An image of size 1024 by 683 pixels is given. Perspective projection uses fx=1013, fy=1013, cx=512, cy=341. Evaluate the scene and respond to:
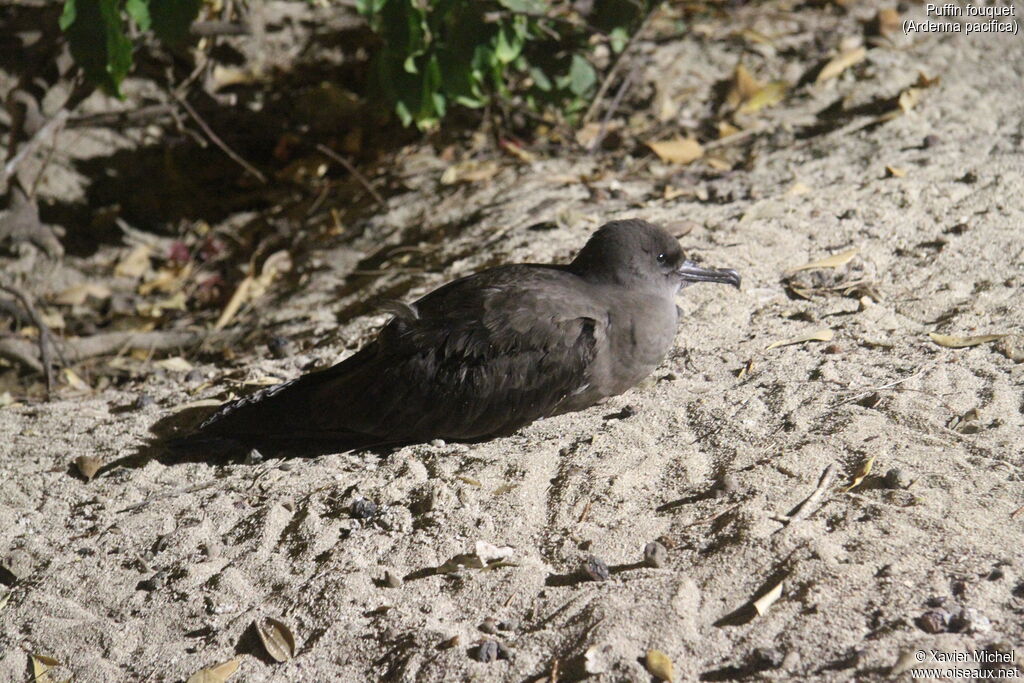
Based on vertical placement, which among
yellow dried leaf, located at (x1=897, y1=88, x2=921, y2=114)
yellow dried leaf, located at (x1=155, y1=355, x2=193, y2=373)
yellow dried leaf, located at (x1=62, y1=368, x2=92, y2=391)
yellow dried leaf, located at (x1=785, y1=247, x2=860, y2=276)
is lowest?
yellow dried leaf, located at (x1=62, y1=368, x2=92, y2=391)

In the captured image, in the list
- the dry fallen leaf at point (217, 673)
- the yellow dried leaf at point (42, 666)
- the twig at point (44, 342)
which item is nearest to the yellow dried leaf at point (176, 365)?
the twig at point (44, 342)

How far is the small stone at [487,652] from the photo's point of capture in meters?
2.77

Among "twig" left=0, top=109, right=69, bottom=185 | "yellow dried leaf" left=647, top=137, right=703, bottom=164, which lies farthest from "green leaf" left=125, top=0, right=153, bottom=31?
"yellow dried leaf" left=647, top=137, right=703, bottom=164

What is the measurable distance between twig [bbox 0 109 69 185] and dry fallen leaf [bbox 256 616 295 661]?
3.45 metres

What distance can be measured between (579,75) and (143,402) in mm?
2892

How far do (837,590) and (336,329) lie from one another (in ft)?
9.06

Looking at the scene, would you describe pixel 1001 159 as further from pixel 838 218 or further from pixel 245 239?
pixel 245 239

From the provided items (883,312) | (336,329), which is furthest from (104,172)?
(883,312)

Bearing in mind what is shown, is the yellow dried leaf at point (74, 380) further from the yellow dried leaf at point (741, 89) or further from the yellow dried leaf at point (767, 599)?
the yellow dried leaf at point (741, 89)

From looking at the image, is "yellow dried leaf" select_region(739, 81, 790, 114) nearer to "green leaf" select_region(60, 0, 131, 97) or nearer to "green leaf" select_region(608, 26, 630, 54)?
"green leaf" select_region(608, 26, 630, 54)

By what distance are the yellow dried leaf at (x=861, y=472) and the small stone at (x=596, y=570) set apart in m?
0.77

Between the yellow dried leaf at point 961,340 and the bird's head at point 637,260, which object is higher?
the bird's head at point 637,260

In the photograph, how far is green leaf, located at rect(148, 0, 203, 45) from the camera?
4.27 m

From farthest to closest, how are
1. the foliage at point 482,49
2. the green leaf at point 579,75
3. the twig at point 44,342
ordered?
the green leaf at point 579,75
the twig at point 44,342
the foliage at point 482,49
